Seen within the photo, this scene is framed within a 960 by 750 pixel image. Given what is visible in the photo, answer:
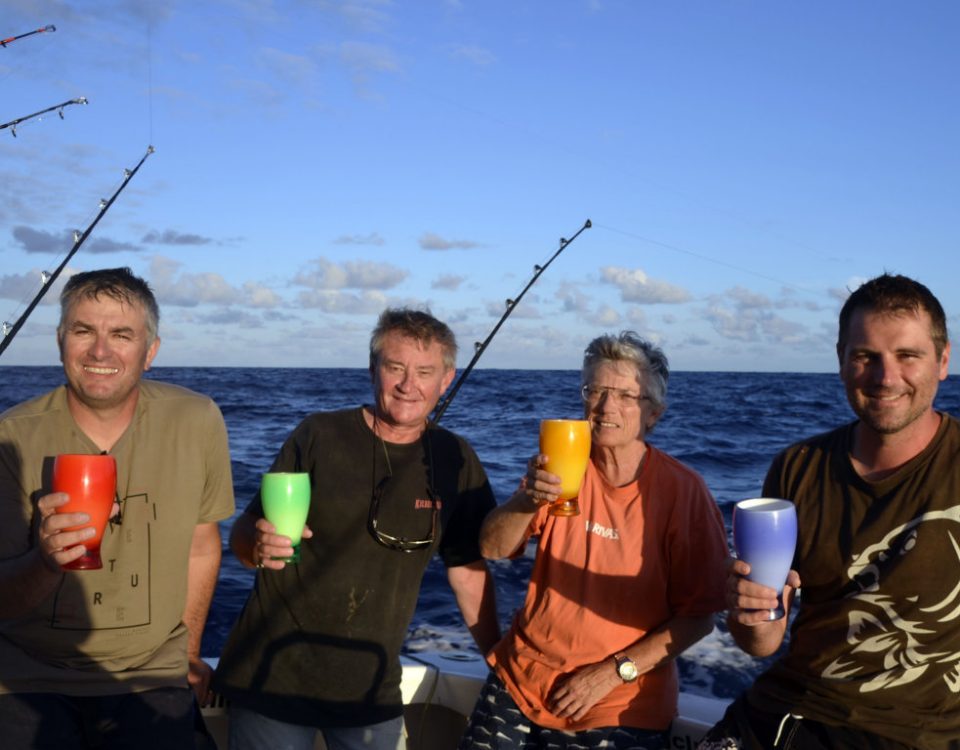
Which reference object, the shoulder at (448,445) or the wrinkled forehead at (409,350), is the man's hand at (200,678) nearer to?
the shoulder at (448,445)

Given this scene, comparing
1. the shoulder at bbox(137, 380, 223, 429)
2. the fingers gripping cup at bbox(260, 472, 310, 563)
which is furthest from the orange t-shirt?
the shoulder at bbox(137, 380, 223, 429)

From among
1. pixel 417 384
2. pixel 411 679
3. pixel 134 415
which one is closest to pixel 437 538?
pixel 417 384

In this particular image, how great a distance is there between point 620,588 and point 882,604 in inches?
36.9

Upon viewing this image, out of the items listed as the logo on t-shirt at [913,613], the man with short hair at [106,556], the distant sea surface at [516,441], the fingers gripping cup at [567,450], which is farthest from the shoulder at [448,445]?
the distant sea surface at [516,441]

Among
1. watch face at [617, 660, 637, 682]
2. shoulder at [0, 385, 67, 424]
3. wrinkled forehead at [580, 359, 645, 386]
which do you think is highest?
wrinkled forehead at [580, 359, 645, 386]

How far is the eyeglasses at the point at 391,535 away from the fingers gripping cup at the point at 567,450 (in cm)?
56

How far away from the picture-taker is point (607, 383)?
3631 mm

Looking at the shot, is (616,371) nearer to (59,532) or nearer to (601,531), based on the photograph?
(601,531)

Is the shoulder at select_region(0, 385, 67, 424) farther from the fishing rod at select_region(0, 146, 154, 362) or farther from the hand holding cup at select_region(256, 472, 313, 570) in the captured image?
the fishing rod at select_region(0, 146, 154, 362)

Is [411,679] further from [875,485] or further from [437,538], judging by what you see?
[875,485]

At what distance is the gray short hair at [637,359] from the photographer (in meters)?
3.65

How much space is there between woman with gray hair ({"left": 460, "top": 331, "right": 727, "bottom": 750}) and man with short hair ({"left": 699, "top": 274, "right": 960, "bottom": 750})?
15.1 inches

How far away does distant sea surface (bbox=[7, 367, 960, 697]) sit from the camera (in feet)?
23.2

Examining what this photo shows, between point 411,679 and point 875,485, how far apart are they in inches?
86.9
